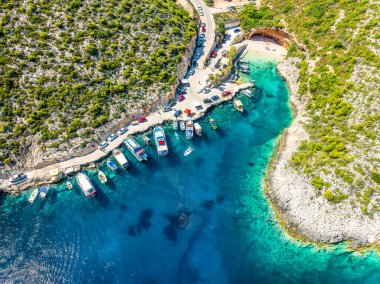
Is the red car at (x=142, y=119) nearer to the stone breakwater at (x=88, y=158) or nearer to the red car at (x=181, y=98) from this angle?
the stone breakwater at (x=88, y=158)

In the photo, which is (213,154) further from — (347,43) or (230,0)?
(230,0)

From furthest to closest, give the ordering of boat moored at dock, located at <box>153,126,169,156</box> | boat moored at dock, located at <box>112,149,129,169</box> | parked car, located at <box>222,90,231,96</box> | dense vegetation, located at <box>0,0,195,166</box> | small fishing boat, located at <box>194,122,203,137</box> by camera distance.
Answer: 1. parked car, located at <box>222,90,231,96</box>
2. small fishing boat, located at <box>194,122,203,137</box>
3. dense vegetation, located at <box>0,0,195,166</box>
4. boat moored at dock, located at <box>153,126,169,156</box>
5. boat moored at dock, located at <box>112,149,129,169</box>

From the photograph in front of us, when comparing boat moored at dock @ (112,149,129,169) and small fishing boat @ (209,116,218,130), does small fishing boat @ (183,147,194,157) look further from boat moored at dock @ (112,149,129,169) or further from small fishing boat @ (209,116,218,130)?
A: boat moored at dock @ (112,149,129,169)

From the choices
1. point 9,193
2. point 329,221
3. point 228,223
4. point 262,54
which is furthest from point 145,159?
point 262,54

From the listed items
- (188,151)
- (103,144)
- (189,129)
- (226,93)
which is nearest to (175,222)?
(188,151)

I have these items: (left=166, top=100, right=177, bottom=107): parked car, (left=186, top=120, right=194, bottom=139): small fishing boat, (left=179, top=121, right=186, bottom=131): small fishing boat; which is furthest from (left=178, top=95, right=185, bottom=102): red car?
(left=186, top=120, right=194, bottom=139): small fishing boat

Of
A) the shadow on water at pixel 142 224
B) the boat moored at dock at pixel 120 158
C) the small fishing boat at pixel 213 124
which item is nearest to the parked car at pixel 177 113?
the small fishing boat at pixel 213 124

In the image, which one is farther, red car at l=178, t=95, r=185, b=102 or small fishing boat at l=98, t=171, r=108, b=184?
red car at l=178, t=95, r=185, b=102
